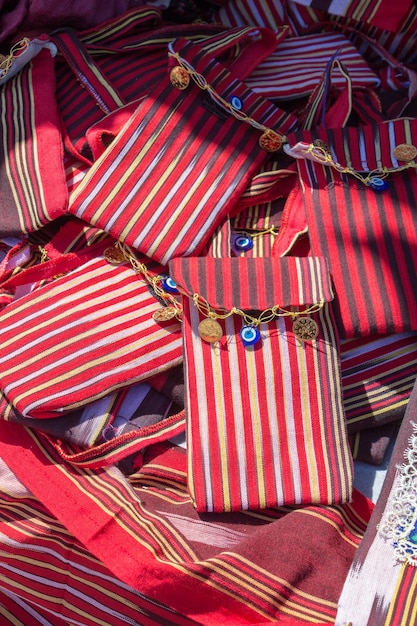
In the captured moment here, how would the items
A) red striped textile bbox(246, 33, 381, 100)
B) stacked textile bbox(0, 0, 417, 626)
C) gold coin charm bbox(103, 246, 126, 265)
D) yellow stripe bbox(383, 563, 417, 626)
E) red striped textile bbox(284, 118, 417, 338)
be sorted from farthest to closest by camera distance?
red striped textile bbox(246, 33, 381, 100) < gold coin charm bbox(103, 246, 126, 265) < red striped textile bbox(284, 118, 417, 338) < stacked textile bbox(0, 0, 417, 626) < yellow stripe bbox(383, 563, 417, 626)

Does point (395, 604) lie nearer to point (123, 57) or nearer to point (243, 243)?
point (243, 243)

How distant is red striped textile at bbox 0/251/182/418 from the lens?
1.09 meters

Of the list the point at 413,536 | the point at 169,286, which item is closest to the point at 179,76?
the point at 169,286

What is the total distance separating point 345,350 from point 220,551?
44cm

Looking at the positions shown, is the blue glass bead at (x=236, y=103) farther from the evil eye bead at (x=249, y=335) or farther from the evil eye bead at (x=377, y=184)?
the evil eye bead at (x=249, y=335)

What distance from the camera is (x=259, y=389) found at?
1075mm

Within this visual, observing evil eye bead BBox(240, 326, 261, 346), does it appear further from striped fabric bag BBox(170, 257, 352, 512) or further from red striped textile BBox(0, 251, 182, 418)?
red striped textile BBox(0, 251, 182, 418)

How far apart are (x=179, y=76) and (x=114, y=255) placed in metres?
0.38

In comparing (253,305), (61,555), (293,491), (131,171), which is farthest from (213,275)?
(61,555)

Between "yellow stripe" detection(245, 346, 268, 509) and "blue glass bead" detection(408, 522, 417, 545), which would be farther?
"yellow stripe" detection(245, 346, 268, 509)

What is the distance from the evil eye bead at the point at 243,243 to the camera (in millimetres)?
1239

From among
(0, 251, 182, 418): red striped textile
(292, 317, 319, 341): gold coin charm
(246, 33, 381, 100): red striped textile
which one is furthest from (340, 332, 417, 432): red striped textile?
(246, 33, 381, 100): red striped textile

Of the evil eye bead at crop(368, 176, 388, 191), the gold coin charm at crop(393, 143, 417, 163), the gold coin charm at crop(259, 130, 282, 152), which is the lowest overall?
the evil eye bead at crop(368, 176, 388, 191)

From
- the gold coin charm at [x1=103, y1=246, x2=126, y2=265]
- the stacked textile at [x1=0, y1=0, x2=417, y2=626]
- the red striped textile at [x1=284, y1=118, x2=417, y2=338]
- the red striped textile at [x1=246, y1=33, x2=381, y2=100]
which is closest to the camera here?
the stacked textile at [x1=0, y1=0, x2=417, y2=626]
